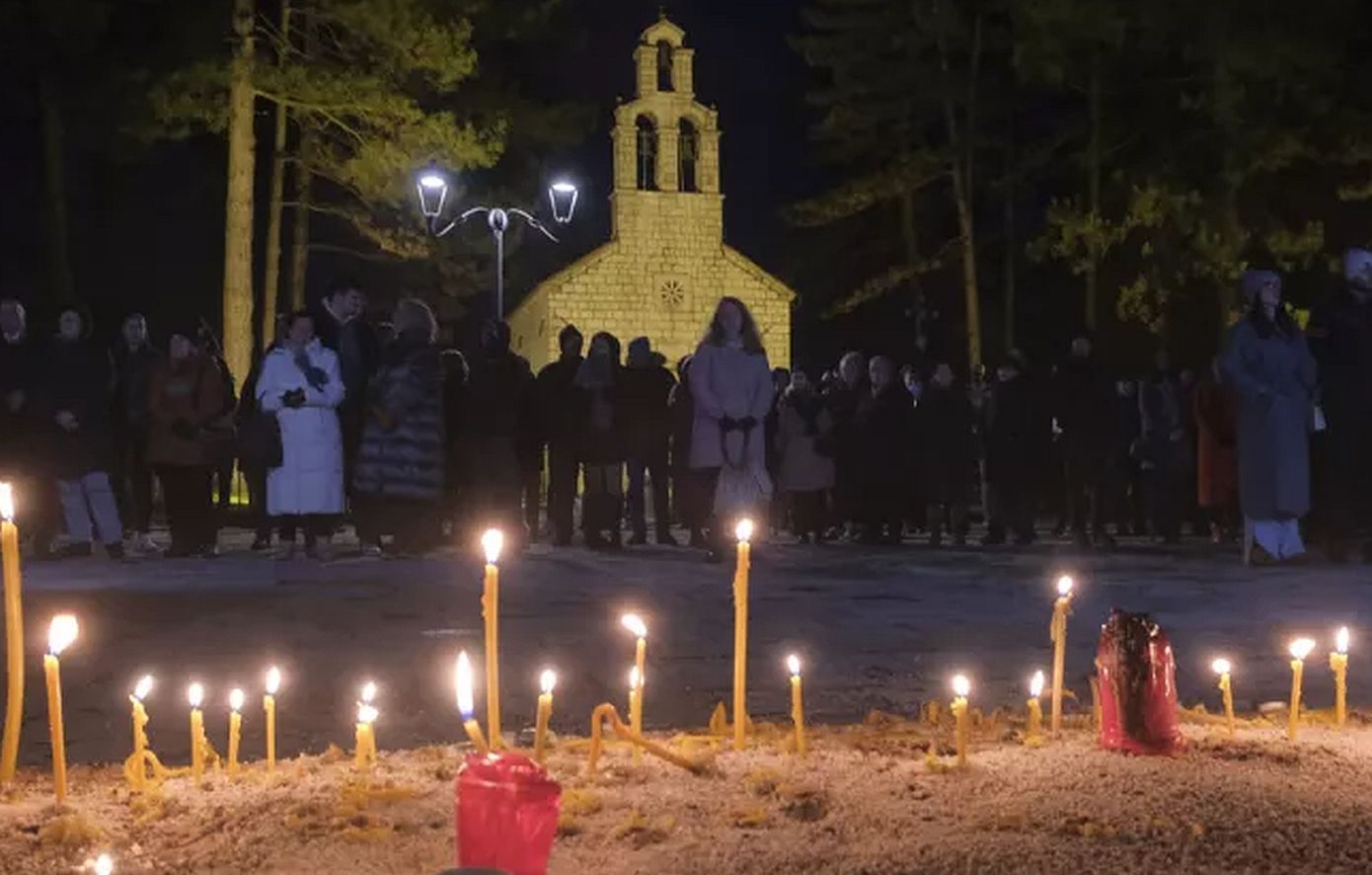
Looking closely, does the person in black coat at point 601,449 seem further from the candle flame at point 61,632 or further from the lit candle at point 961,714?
the candle flame at point 61,632

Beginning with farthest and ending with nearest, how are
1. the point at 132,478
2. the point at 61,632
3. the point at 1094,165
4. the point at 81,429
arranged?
the point at 1094,165 → the point at 132,478 → the point at 81,429 → the point at 61,632

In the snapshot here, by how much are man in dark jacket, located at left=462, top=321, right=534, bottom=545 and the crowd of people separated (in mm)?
14

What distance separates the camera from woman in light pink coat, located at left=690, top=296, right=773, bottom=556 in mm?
10000

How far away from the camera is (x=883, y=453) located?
12352 millimetres

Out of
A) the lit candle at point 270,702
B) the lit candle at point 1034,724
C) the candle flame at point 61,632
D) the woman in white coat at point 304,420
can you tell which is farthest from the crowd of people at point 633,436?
the candle flame at point 61,632

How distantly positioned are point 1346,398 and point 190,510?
23.8 ft

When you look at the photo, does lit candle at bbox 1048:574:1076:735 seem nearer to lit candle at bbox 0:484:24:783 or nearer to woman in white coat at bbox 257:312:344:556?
lit candle at bbox 0:484:24:783

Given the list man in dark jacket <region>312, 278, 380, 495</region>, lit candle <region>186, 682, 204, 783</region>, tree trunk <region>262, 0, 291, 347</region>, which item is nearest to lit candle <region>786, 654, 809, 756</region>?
lit candle <region>186, 682, 204, 783</region>

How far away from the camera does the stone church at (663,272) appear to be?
4859 cm

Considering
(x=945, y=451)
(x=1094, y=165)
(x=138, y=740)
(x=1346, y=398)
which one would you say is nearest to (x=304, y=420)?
(x=945, y=451)

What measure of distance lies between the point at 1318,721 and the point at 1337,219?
22.1m

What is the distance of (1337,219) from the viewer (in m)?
24.5

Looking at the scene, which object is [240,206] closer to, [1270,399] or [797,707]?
[1270,399]

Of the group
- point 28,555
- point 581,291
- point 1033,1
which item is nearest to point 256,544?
point 28,555
